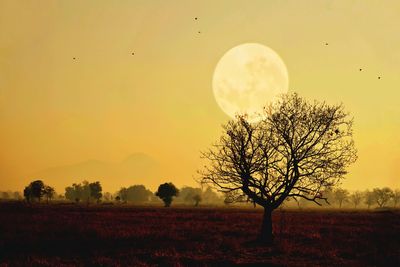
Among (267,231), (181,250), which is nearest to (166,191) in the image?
(267,231)

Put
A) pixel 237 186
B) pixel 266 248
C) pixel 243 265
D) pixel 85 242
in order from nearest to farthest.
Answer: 1. pixel 243 265
2. pixel 266 248
3. pixel 85 242
4. pixel 237 186

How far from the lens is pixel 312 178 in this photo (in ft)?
100

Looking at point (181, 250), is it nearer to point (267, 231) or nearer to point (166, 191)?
point (267, 231)

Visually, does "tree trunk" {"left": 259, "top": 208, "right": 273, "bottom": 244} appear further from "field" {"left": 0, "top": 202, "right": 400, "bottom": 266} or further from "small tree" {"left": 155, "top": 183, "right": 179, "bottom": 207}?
"small tree" {"left": 155, "top": 183, "right": 179, "bottom": 207}

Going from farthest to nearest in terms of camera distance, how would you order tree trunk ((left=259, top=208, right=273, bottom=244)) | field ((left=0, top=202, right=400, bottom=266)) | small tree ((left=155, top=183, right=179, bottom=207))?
1. small tree ((left=155, top=183, right=179, bottom=207))
2. tree trunk ((left=259, top=208, right=273, bottom=244))
3. field ((left=0, top=202, right=400, bottom=266))

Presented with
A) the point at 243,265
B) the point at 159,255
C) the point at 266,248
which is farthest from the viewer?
the point at 266,248

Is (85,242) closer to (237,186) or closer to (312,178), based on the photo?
(237,186)

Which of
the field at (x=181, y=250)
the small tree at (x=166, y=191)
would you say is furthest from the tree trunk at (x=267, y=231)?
the small tree at (x=166, y=191)

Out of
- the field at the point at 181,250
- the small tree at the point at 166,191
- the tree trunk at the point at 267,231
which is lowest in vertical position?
the field at the point at 181,250

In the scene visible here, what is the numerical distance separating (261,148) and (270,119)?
84.1 inches

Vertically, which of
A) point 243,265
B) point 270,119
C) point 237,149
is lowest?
point 243,265

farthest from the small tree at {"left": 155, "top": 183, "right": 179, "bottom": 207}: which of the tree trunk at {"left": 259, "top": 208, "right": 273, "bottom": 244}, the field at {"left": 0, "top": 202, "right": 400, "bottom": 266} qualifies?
the tree trunk at {"left": 259, "top": 208, "right": 273, "bottom": 244}

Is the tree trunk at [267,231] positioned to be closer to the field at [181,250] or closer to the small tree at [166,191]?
the field at [181,250]

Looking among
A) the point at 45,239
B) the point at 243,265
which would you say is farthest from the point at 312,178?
the point at 45,239
